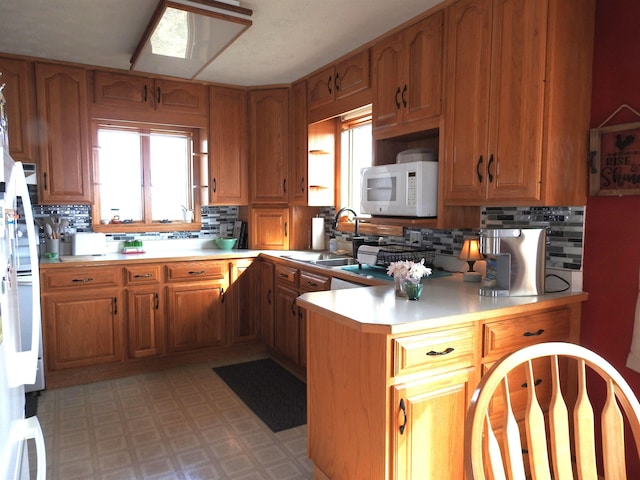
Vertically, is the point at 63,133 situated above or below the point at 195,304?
above

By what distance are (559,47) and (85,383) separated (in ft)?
11.4

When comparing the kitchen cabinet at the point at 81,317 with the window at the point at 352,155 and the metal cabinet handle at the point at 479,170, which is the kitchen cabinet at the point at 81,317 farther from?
the metal cabinet handle at the point at 479,170

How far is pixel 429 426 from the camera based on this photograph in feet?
5.50

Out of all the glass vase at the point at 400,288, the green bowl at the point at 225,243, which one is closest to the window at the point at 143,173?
the green bowl at the point at 225,243

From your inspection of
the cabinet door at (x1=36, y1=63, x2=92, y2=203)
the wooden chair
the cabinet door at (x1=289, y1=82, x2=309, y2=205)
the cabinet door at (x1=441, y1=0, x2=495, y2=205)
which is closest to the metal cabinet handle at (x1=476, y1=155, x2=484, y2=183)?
the cabinet door at (x1=441, y1=0, x2=495, y2=205)

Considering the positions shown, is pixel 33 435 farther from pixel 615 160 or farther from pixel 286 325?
pixel 615 160

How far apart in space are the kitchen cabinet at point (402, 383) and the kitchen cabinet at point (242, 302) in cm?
181

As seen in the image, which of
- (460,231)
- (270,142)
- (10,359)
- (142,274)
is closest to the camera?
(10,359)

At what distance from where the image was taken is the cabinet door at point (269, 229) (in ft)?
13.0

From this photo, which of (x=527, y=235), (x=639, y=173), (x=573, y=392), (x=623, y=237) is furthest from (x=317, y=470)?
(x=639, y=173)

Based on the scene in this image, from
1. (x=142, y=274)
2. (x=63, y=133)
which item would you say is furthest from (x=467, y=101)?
(x=63, y=133)

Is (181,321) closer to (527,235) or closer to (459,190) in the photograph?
(459,190)

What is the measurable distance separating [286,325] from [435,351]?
1.86 meters

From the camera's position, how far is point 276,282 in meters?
3.54
